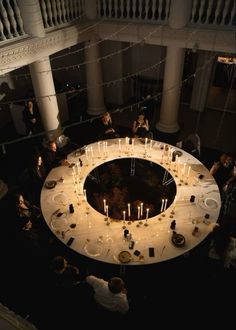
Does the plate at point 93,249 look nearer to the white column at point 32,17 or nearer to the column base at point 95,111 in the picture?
the white column at point 32,17

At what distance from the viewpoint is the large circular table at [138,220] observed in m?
4.59

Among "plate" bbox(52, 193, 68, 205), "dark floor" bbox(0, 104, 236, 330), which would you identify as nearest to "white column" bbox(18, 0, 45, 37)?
"plate" bbox(52, 193, 68, 205)

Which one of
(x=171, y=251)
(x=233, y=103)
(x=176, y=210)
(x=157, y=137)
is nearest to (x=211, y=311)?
(x=171, y=251)

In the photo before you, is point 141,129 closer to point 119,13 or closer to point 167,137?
point 167,137

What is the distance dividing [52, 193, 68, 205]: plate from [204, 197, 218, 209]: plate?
108 inches

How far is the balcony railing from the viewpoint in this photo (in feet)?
19.7

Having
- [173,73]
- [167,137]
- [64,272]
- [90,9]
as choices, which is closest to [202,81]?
[173,73]

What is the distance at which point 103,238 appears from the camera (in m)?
4.76

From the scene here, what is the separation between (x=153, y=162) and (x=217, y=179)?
1.53 meters

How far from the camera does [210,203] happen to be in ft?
17.3

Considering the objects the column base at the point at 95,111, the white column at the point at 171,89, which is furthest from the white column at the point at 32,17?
the column base at the point at 95,111

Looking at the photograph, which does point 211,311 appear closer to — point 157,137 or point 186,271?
point 186,271

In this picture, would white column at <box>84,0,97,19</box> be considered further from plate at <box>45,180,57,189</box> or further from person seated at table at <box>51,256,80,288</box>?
person seated at table at <box>51,256,80,288</box>

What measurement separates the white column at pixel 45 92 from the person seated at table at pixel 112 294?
379cm
